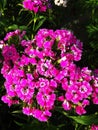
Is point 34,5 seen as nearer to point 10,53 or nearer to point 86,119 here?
point 10,53

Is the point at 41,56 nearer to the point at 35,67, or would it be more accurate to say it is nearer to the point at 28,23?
the point at 35,67


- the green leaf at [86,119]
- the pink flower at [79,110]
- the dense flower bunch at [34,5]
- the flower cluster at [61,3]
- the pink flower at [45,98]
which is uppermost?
the dense flower bunch at [34,5]

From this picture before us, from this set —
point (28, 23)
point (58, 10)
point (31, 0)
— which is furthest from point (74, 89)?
point (58, 10)

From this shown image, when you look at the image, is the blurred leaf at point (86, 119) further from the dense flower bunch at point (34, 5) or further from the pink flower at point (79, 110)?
the dense flower bunch at point (34, 5)

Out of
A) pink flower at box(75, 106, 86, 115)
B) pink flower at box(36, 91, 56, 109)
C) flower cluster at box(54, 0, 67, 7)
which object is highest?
flower cluster at box(54, 0, 67, 7)

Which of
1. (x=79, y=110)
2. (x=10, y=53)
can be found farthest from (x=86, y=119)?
(x=10, y=53)

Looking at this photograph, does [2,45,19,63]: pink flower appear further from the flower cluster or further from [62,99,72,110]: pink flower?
the flower cluster

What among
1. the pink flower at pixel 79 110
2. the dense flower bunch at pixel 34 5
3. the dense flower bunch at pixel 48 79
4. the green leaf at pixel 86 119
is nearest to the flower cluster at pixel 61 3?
the dense flower bunch at pixel 34 5

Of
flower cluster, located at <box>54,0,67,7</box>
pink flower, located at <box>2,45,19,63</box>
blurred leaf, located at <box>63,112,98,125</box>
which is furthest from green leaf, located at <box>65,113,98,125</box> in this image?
→ flower cluster, located at <box>54,0,67,7</box>
